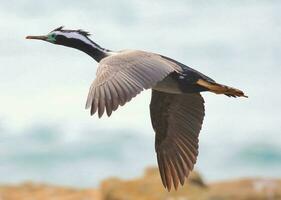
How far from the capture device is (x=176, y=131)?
44.2 ft

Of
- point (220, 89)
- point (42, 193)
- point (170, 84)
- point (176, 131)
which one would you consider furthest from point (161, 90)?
point (42, 193)

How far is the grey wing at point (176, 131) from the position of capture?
13.3 metres

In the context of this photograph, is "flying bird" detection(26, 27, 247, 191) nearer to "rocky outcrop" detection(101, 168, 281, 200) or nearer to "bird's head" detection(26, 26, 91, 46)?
"bird's head" detection(26, 26, 91, 46)

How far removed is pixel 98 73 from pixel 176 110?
117 inches

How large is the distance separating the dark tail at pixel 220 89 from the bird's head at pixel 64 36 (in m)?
1.77

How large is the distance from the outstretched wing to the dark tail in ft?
1.44

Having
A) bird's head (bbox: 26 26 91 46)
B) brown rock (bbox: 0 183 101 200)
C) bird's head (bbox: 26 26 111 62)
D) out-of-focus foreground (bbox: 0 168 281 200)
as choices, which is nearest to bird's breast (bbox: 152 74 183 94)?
bird's head (bbox: 26 26 111 62)

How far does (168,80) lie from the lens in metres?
11.9

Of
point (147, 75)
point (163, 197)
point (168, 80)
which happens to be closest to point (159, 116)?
point (168, 80)

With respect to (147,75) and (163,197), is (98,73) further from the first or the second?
(163,197)

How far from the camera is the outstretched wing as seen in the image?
10.1m

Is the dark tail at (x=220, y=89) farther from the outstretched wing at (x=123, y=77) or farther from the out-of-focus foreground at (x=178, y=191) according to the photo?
the out-of-focus foreground at (x=178, y=191)

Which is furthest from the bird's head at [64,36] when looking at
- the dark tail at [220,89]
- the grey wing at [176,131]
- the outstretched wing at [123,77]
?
the dark tail at [220,89]

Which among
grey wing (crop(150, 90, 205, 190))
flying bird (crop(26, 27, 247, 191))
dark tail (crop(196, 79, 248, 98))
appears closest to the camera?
flying bird (crop(26, 27, 247, 191))
